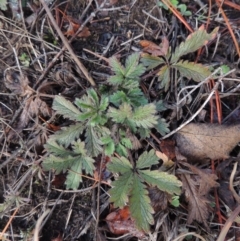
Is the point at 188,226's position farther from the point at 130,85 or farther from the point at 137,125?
the point at 130,85

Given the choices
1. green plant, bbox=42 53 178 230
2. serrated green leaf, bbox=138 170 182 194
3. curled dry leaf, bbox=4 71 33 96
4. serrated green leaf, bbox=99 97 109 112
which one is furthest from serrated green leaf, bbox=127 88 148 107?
curled dry leaf, bbox=4 71 33 96

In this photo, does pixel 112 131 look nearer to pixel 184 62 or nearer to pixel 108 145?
pixel 108 145

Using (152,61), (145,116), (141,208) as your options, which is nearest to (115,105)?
(145,116)

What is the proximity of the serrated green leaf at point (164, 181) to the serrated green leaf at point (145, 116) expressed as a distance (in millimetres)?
223

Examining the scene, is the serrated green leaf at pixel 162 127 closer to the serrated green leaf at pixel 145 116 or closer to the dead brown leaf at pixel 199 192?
the serrated green leaf at pixel 145 116

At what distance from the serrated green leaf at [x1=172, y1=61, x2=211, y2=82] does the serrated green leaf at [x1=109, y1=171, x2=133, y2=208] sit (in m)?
0.57

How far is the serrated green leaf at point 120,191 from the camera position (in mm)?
1842

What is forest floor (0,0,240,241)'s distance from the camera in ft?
6.42

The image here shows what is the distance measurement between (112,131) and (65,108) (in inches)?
9.9

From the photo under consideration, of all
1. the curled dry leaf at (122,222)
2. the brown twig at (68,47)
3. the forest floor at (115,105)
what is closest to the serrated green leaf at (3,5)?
the forest floor at (115,105)

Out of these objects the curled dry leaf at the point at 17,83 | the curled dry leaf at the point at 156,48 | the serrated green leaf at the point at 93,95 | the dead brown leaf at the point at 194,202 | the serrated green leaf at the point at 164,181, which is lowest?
the dead brown leaf at the point at 194,202

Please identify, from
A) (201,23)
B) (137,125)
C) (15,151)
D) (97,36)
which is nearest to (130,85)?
(137,125)

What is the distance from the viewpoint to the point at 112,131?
193 centimetres

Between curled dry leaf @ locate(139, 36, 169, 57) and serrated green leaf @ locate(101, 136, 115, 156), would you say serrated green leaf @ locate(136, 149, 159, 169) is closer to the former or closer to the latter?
serrated green leaf @ locate(101, 136, 115, 156)
